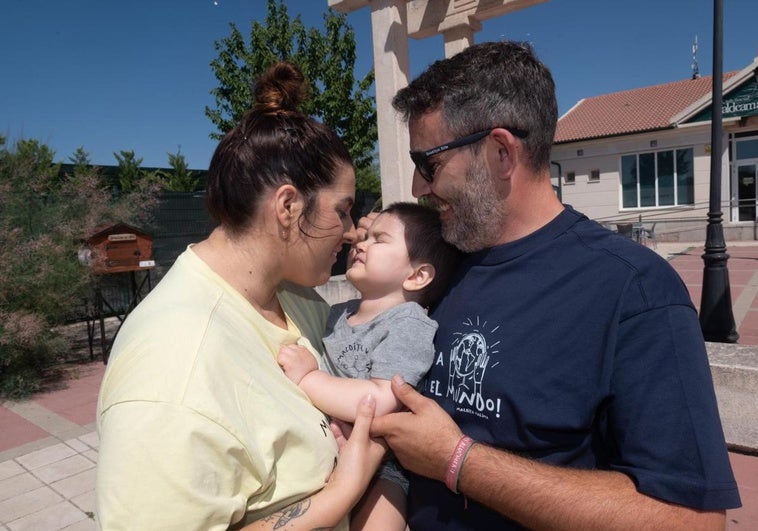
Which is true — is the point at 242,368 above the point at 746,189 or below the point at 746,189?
above

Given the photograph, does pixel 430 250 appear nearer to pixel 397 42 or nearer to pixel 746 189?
pixel 397 42

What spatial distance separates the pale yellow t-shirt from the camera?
113cm

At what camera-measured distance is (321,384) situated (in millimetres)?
1714

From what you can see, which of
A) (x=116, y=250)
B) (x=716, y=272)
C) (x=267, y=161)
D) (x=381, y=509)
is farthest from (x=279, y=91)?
(x=116, y=250)

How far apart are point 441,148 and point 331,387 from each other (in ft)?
3.06

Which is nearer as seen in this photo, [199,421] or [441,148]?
[199,421]

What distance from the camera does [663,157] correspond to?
21375 mm

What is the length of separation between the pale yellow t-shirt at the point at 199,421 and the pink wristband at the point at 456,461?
350 millimetres

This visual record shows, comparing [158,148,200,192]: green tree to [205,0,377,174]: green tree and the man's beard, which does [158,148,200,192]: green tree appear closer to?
[205,0,377,174]: green tree

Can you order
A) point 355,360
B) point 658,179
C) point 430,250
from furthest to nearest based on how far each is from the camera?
1. point 658,179
2. point 430,250
3. point 355,360

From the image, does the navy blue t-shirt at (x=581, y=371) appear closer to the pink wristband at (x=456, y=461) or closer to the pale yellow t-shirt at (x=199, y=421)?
the pink wristband at (x=456, y=461)

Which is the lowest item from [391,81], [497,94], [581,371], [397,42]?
[581,371]

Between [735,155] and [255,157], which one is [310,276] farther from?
[735,155]

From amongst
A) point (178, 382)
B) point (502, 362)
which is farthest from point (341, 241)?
point (178, 382)
